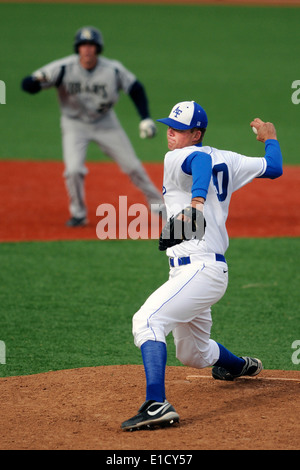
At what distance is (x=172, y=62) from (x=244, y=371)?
1857cm

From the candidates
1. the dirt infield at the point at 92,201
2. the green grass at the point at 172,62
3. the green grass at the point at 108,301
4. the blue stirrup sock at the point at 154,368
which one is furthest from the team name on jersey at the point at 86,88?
the blue stirrup sock at the point at 154,368

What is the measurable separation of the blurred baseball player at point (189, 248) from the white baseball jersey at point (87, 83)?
4.92 m

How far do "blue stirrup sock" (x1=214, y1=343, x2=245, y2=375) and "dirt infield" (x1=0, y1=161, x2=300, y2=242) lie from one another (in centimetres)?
452

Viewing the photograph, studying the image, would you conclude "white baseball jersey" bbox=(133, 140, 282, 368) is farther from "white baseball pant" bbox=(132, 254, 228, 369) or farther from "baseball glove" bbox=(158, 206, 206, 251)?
"baseball glove" bbox=(158, 206, 206, 251)

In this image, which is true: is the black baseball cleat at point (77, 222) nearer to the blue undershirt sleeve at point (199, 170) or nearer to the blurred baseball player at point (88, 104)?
the blurred baseball player at point (88, 104)

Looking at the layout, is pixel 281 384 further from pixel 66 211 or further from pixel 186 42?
pixel 186 42

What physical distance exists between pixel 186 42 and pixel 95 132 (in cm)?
1523

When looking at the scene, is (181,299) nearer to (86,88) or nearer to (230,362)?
(230,362)

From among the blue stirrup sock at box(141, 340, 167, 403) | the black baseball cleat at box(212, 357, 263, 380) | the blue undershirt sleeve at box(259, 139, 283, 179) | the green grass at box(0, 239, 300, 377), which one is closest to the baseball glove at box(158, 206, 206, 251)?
the blue stirrup sock at box(141, 340, 167, 403)

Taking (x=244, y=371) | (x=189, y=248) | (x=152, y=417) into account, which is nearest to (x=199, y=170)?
(x=189, y=248)

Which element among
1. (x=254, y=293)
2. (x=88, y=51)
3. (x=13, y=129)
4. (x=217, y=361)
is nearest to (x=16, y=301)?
(x=254, y=293)

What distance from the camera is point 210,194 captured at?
4445mm

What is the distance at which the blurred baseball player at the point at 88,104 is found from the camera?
9.28 metres

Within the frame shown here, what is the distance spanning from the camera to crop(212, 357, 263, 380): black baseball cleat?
5051 millimetres
